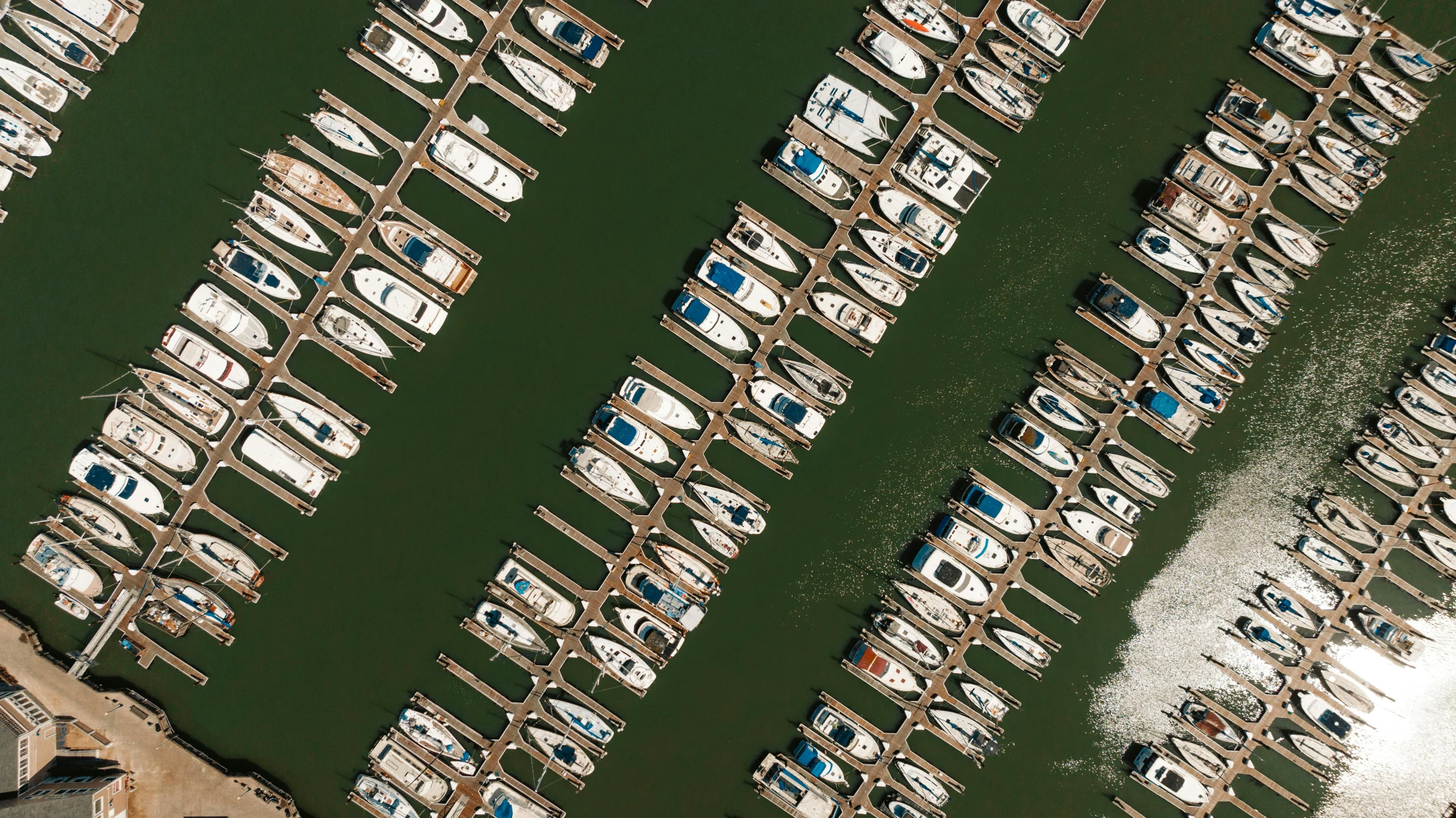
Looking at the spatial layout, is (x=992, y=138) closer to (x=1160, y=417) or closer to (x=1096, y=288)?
(x=1096, y=288)

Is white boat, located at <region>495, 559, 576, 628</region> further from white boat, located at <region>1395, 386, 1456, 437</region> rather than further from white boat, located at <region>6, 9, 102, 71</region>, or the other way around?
white boat, located at <region>1395, 386, 1456, 437</region>

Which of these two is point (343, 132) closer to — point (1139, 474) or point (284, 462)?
point (284, 462)

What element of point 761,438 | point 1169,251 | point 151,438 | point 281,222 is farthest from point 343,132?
point 1169,251

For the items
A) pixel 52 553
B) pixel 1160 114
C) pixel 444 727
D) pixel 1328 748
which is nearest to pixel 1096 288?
pixel 1160 114

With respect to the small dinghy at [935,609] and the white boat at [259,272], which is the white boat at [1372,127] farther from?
the white boat at [259,272]

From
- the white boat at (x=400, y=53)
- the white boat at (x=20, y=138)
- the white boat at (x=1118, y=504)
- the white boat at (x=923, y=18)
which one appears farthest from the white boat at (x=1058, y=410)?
the white boat at (x=20, y=138)
